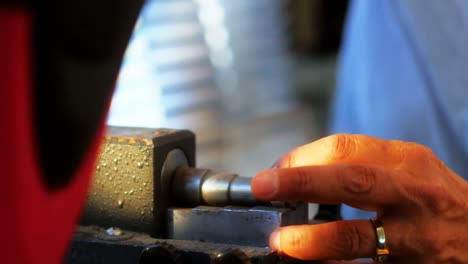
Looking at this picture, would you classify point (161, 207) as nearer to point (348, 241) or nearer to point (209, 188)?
point (209, 188)

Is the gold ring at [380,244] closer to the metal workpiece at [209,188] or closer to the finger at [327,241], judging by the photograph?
the finger at [327,241]

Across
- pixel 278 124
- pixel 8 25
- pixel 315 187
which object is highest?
pixel 8 25

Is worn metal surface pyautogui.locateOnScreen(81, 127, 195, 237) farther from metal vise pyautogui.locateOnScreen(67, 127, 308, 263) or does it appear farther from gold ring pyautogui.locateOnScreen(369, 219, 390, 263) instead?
gold ring pyautogui.locateOnScreen(369, 219, 390, 263)

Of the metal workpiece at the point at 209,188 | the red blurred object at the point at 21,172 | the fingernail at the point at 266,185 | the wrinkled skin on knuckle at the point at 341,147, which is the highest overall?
the red blurred object at the point at 21,172

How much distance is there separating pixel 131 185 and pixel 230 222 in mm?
113

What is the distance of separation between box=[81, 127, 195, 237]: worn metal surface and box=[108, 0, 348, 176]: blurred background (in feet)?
3.58

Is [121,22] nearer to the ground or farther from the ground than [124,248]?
farther from the ground

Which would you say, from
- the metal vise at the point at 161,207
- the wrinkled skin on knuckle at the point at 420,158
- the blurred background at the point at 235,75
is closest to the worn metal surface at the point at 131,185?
the metal vise at the point at 161,207

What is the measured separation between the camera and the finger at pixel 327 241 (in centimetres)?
65

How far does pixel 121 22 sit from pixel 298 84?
7.83ft

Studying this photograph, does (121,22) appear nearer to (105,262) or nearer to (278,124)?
(105,262)

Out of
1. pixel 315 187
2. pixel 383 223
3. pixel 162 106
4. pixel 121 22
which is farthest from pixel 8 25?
→ pixel 162 106

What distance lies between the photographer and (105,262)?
2.16ft

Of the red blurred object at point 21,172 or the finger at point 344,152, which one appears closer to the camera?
the red blurred object at point 21,172
